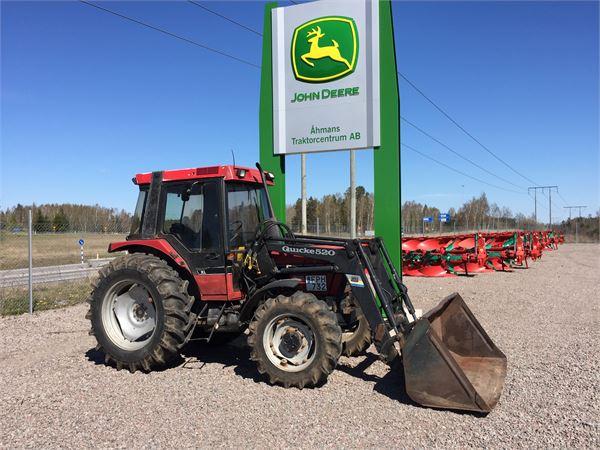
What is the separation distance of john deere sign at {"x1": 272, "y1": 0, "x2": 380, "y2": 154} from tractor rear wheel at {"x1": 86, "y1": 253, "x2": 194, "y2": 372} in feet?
12.3

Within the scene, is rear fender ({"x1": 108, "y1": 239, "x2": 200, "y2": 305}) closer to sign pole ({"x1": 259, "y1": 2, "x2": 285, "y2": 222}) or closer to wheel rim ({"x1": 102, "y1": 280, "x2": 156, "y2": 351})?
wheel rim ({"x1": 102, "y1": 280, "x2": 156, "y2": 351})

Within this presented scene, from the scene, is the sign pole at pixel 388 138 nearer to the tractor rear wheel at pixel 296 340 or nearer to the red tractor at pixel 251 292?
the red tractor at pixel 251 292

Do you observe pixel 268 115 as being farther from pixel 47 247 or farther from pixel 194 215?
pixel 47 247

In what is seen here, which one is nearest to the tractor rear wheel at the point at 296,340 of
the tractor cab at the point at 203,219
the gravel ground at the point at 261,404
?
the gravel ground at the point at 261,404

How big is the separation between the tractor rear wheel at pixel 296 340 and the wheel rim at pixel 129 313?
1.67 meters

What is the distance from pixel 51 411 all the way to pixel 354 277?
3.31 m

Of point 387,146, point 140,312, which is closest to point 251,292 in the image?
point 140,312

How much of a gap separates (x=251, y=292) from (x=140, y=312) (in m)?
1.60

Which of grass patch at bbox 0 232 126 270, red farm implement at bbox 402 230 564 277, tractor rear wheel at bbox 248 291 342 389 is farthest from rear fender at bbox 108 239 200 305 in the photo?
red farm implement at bbox 402 230 564 277

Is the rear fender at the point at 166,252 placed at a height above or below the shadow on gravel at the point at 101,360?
above

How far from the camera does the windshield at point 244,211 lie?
19.7ft

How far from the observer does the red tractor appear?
5.17m

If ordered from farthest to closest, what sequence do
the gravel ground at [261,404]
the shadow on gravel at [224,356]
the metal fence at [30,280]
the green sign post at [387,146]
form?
the metal fence at [30,280] < the green sign post at [387,146] < the shadow on gravel at [224,356] < the gravel ground at [261,404]

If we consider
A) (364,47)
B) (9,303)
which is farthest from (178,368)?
(9,303)
